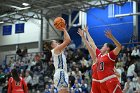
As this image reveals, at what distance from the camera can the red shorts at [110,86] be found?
27.3 ft

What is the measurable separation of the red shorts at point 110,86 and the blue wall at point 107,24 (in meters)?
17.1

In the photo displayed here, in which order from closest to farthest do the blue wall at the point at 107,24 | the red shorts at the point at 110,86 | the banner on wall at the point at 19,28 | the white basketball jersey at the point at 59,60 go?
the red shorts at the point at 110,86, the white basketball jersey at the point at 59,60, the blue wall at the point at 107,24, the banner on wall at the point at 19,28

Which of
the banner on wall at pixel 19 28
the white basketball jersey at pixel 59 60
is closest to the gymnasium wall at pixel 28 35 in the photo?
the banner on wall at pixel 19 28

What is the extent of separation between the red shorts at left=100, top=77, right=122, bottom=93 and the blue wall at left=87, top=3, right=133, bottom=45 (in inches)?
672

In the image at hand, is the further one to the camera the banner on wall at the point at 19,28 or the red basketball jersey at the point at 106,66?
the banner on wall at the point at 19,28

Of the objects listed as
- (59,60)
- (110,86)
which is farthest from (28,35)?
(110,86)

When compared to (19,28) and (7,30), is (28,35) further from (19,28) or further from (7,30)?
(7,30)

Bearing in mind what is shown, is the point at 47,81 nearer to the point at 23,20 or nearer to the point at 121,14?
the point at 121,14

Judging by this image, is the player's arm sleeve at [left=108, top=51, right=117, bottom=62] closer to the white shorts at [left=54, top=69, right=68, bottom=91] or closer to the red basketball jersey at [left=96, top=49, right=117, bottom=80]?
the red basketball jersey at [left=96, top=49, right=117, bottom=80]

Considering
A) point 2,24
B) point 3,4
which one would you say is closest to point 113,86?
point 3,4

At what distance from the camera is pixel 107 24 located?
26.5m

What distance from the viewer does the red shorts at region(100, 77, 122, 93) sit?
27.3 feet

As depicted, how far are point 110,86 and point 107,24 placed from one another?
727 inches

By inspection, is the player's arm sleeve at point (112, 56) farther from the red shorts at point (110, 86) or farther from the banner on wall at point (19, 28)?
the banner on wall at point (19, 28)
